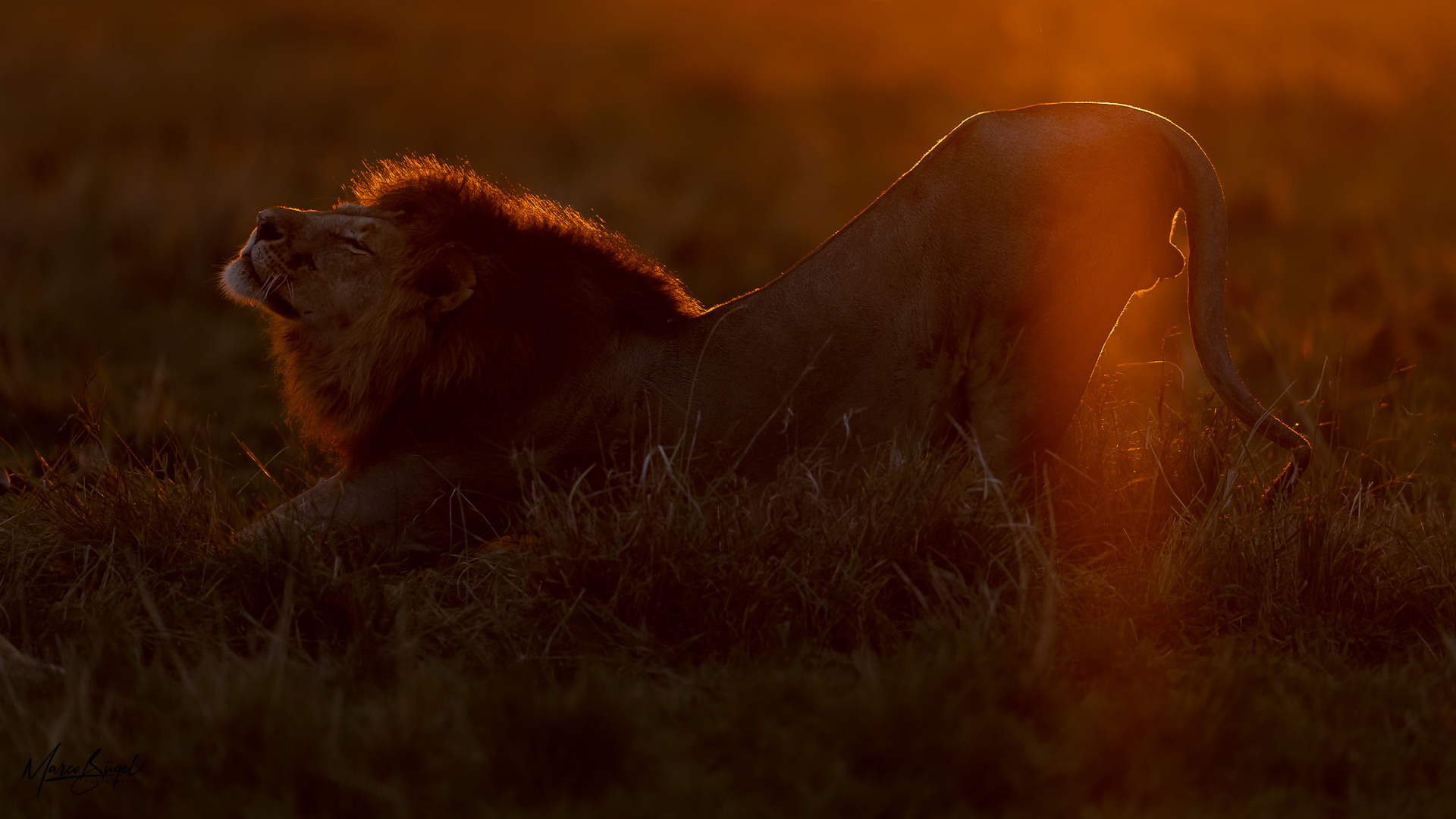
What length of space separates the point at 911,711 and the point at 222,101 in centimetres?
1768

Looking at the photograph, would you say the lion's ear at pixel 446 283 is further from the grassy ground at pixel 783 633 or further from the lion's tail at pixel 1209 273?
the lion's tail at pixel 1209 273

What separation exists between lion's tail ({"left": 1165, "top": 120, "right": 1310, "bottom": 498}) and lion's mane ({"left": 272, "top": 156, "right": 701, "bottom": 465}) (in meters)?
1.46

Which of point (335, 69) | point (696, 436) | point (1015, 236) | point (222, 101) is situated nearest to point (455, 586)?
point (696, 436)

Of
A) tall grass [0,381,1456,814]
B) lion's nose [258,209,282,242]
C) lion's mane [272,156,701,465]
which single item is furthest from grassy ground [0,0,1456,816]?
lion's nose [258,209,282,242]

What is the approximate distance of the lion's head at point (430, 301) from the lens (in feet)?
12.2

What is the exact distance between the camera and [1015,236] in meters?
3.74


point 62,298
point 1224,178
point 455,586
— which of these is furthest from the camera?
point 1224,178

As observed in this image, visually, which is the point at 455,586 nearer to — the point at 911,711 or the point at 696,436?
the point at 696,436

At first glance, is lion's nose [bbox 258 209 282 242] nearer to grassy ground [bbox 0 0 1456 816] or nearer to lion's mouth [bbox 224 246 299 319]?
lion's mouth [bbox 224 246 299 319]
